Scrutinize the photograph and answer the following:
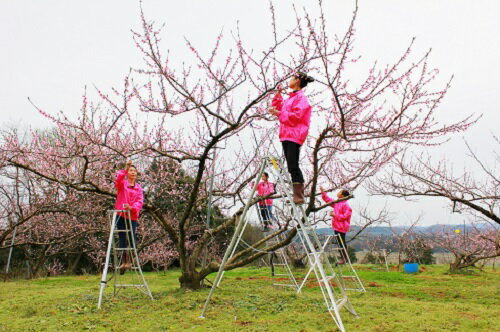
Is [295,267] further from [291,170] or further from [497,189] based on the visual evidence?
[291,170]

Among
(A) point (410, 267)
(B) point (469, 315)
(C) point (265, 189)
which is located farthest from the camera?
(A) point (410, 267)

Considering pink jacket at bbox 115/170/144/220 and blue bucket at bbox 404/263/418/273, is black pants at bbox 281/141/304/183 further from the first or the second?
blue bucket at bbox 404/263/418/273

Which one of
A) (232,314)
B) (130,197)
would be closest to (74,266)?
(130,197)

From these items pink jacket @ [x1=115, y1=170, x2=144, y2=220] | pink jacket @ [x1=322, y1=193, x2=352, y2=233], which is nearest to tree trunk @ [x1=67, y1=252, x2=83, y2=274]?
pink jacket @ [x1=115, y1=170, x2=144, y2=220]

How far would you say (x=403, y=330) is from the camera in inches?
153

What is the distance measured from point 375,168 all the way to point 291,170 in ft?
10.4

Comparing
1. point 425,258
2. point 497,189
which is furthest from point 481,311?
point 425,258

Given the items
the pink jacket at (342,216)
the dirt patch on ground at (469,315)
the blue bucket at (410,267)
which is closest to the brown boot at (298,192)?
the dirt patch on ground at (469,315)

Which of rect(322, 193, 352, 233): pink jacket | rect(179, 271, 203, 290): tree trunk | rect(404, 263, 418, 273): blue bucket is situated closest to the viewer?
rect(179, 271, 203, 290): tree trunk

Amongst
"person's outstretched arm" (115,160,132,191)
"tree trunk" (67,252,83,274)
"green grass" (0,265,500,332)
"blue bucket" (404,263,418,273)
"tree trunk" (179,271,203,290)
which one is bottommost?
"green grass" (0,265,500,332)

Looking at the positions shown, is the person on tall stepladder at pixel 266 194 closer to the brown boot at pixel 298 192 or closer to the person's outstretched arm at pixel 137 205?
the person's outstretched arm at pixel 137 205

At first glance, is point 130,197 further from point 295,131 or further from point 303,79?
point 303,79

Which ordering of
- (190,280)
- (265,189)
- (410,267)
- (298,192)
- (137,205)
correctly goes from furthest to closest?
(410,267), (265,189), (190,280), (137,205), (298,192)

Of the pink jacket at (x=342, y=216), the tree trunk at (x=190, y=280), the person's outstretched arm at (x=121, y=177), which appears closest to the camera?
the person's outstretched arm at (x=121, y=177)
